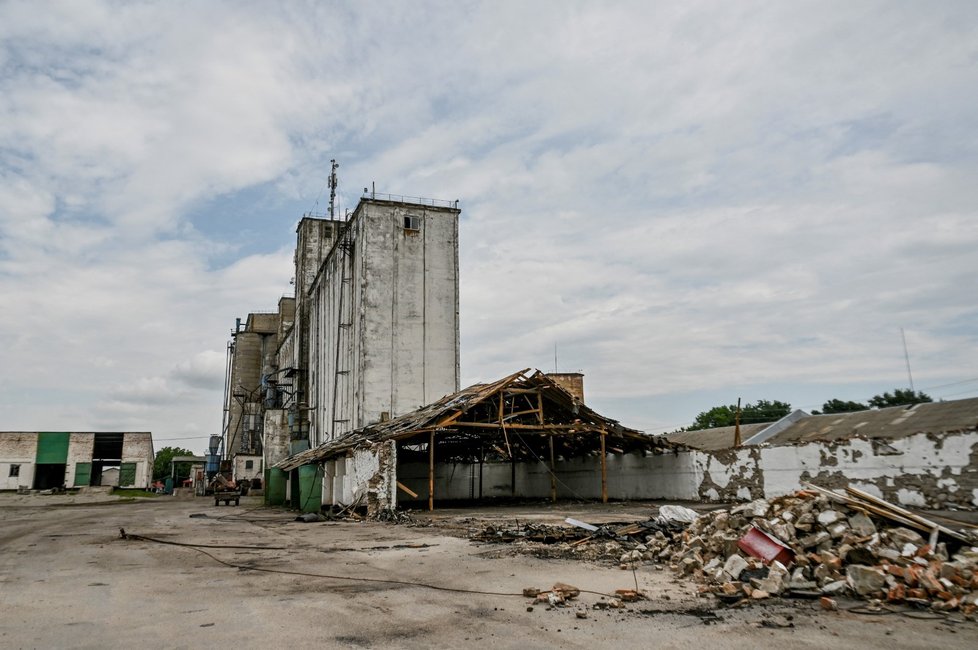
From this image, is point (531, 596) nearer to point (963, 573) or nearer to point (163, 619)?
point (163, 619)

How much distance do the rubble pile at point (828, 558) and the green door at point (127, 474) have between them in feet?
174

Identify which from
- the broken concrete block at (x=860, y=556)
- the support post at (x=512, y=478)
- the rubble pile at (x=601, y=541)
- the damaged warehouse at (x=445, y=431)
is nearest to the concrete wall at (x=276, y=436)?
the damaged warehouse at (x=445, y=431)

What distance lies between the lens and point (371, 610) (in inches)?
249

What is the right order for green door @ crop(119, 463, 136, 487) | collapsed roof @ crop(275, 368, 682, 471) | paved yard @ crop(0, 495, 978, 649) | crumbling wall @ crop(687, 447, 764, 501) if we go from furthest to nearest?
green door @ crop(119, 463, 136, 487) → collapsed roof @ crop(275, 368, 682, 471) → crumbling wall @ crop(687, 447, 764, 501) → paved yard @ crop(0, 495, 978, 649)

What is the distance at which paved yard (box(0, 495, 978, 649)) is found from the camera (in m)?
5.29

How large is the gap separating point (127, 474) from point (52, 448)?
17.9ft

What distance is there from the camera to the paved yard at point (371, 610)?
5.29 metres

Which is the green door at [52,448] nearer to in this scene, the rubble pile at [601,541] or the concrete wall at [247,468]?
the concrete wall at [247,468]

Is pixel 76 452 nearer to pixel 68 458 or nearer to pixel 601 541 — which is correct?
pixel 68 458

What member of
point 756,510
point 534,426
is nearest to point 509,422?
point 534,426

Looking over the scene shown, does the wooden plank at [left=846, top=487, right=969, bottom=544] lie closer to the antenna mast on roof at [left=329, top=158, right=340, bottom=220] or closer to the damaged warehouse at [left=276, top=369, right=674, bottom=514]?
the damaged warehouse at [left=276, top=369, right=674, bottom=514]

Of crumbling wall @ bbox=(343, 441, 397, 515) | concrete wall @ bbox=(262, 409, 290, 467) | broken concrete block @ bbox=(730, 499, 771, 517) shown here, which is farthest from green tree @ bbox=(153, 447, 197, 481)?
broken concrete block @ bbox=(730, 499, 771, 517)

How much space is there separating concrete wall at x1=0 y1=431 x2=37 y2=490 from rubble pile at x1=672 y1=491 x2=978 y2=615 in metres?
54.2

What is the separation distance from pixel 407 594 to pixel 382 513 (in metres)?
11.9
